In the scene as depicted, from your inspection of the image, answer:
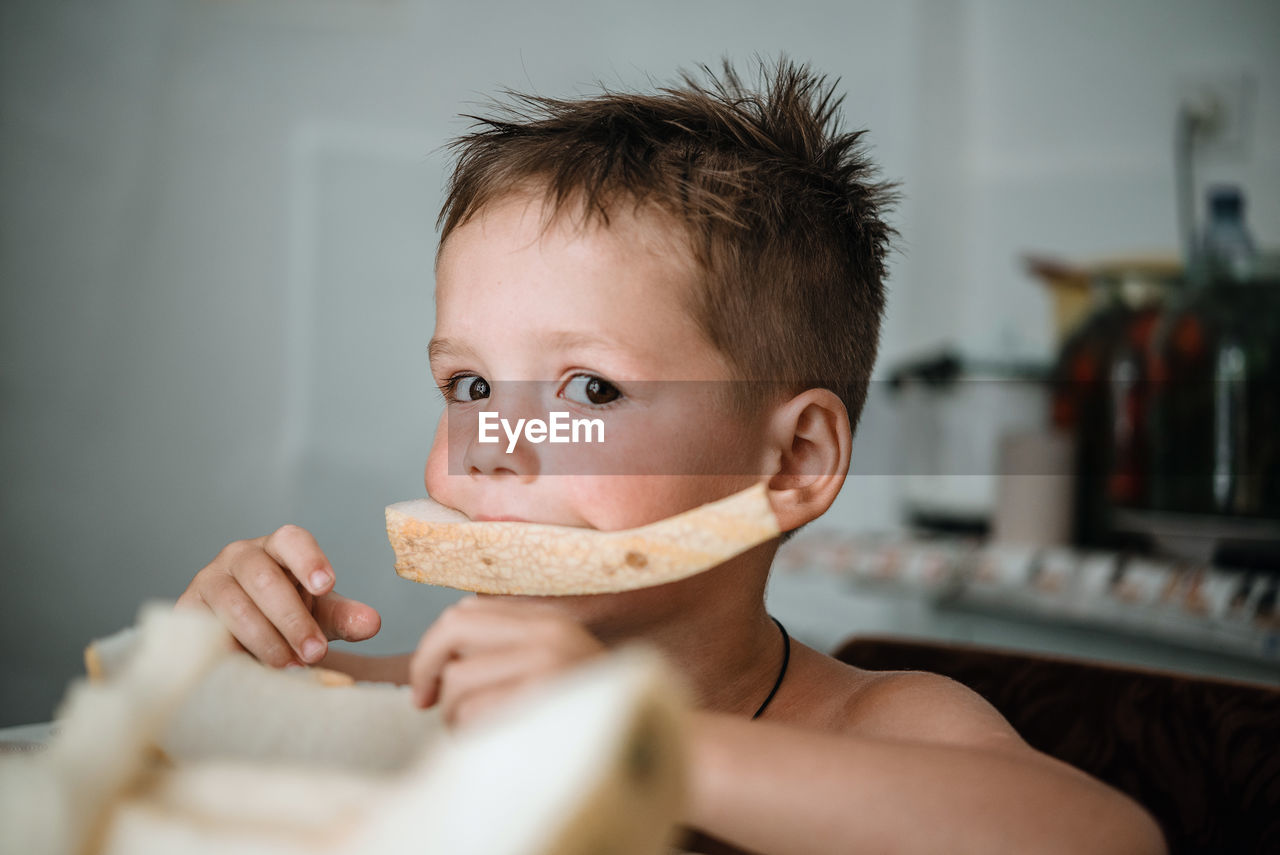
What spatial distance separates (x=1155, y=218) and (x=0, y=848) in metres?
2.16

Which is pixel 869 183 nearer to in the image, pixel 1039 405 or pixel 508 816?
pixel 508 816

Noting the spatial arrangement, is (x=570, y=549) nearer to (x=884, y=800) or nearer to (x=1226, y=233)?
(x=884, y=800)

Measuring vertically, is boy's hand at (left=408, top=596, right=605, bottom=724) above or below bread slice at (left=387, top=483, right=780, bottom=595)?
below

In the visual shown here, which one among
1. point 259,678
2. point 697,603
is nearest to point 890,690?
point 697,603

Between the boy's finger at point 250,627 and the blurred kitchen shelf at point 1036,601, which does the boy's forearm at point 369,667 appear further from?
the blurred kitchen shelf at point 1036,601

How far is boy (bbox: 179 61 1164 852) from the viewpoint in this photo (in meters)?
0.55

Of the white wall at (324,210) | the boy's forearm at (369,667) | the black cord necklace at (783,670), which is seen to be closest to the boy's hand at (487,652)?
the black cord necklace at (783,670)

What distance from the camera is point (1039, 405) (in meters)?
1.66

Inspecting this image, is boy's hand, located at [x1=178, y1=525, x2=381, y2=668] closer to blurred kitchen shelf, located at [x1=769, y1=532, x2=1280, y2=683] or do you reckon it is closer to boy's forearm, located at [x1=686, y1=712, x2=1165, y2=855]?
boy's forearm, located at [x1=686, y1=712, x2=1165, y2=855]

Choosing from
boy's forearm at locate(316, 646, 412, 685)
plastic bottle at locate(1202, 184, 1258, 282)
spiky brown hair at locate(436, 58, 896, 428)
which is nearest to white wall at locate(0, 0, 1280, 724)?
plastic bottle at locate(1202, 184, 1258, 282)

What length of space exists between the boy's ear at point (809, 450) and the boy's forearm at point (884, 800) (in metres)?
0.26

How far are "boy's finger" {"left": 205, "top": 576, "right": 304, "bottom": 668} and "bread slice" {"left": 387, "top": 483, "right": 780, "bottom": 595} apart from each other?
11 centimetres

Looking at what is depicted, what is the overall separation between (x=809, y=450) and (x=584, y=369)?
20cm

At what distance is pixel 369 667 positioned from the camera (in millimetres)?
835
